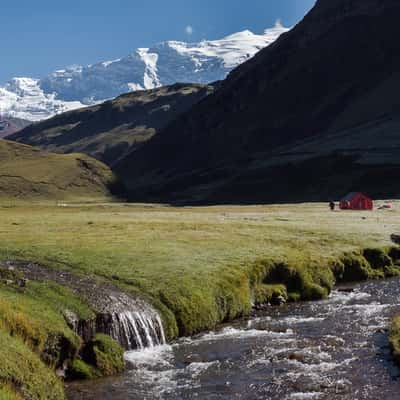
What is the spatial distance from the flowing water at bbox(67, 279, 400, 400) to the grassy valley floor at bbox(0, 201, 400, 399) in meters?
2.52

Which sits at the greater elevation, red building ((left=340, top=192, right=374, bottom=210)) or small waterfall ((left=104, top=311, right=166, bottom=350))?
red building ((left=340, top=192, right=374, bottom=210))

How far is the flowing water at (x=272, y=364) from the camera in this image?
28172mm

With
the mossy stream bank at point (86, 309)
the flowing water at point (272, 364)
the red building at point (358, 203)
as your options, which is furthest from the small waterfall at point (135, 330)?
the red building at point (358, 203)

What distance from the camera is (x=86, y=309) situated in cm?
3488

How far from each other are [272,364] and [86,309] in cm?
1073

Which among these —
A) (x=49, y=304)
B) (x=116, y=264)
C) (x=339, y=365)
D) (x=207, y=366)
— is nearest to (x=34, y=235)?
(x=116, y=264)

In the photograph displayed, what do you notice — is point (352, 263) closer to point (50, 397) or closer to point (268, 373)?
point (268, 373)

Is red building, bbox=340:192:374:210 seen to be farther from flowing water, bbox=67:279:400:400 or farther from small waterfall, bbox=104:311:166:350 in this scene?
small waterfall, bbox=104:311:166:350

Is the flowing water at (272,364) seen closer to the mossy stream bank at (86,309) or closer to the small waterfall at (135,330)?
the small waterfall at (135,330)

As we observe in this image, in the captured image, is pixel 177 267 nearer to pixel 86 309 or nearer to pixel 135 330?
pixel 135 330

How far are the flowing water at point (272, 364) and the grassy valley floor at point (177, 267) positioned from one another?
2521 millimetres

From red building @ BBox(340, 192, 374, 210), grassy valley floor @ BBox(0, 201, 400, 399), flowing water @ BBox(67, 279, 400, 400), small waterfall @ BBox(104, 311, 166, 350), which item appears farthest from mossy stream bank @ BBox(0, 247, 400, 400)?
red building @ BBox(340, 192, 374, 210)

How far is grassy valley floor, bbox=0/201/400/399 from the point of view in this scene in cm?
3008

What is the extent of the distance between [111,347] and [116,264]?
1547 cm
